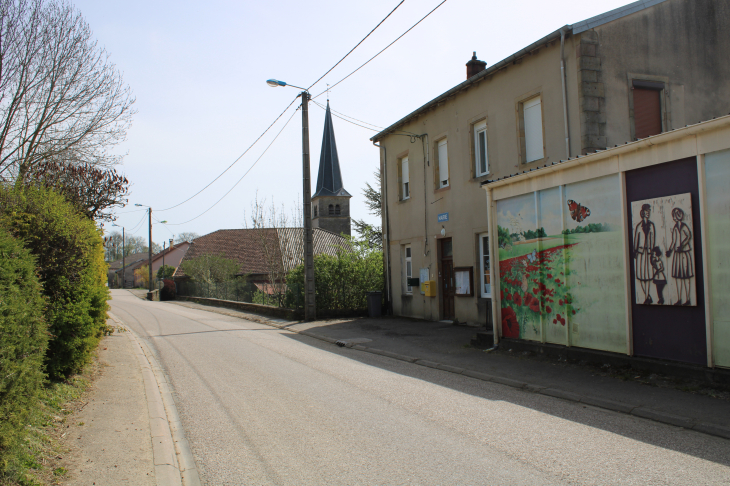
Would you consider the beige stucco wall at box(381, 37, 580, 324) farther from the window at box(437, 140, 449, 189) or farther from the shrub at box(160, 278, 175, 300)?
the shrub at box(160, 278, 175, 300)

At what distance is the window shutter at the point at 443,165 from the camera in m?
17.2

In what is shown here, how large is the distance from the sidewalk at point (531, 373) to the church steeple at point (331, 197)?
2053 inches

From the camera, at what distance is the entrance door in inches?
668

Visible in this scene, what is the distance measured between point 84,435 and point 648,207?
803cm

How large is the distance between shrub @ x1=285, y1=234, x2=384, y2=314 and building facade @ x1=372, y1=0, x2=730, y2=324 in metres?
3.50

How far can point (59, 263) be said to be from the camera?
293 inches

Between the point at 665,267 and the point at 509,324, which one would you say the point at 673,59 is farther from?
the point at 509,324

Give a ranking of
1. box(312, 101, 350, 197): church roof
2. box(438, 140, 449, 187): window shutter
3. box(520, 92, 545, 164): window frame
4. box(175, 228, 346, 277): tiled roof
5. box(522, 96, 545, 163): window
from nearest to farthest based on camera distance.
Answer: box(520, 92, 545, 164): window frame, box(522, 96, 545, 163): window, box(438, 140, 449, 187): window shutter, box(175, 228, 346, 277): tiled roof, box(312, 101, 350, 197): church roof

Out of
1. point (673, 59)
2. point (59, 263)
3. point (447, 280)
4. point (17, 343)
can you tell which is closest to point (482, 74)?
point (673, 59)

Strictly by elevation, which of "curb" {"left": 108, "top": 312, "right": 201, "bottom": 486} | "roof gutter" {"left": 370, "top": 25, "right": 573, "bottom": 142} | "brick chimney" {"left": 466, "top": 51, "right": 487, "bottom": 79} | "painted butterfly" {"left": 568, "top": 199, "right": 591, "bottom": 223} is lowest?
"curb" {"left": 108, "top": 312, "right": 201, "bottom": 486}

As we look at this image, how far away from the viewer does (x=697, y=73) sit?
13.5 m

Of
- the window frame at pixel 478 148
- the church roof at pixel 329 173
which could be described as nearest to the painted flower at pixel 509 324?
the window frame at pixel 478 148

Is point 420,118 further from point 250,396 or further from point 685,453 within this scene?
point 685,453

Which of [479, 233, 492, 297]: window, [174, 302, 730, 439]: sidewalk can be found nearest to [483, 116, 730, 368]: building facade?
[174, 302, 730, 439]: sidewalk
